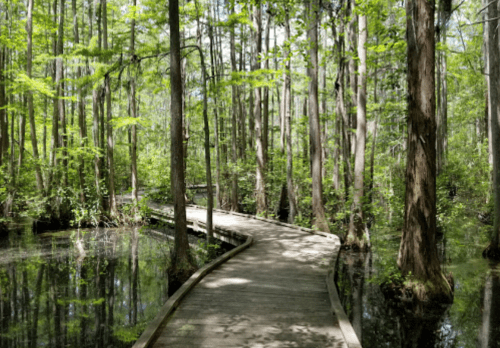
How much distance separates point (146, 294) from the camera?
8195mm

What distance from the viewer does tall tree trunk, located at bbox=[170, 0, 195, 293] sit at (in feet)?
25.3

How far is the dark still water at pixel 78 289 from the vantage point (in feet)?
20.2

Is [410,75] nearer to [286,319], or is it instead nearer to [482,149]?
[286,319]

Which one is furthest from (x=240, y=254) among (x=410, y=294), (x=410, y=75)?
(x=410, y=75)

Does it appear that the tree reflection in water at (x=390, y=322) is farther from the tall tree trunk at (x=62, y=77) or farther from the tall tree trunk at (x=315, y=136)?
the tall tree trunk at (x=62, y=77)

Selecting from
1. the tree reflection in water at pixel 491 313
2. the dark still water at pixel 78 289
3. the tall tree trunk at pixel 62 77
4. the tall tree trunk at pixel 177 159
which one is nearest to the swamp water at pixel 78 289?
the dark still water at pixel 78 289

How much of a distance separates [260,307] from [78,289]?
514cm

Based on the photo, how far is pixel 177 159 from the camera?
7723mm

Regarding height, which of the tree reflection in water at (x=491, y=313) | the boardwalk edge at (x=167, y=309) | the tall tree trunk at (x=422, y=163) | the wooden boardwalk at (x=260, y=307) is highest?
the tall tree trunk at (x=422, y=163)

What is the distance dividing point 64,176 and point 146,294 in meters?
10.4

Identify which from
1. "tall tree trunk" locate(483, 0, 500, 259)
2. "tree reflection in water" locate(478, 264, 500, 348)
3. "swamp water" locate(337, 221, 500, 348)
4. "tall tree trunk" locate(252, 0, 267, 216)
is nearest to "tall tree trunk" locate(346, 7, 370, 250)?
"swamp water" locate(337, 221, 500, 348)

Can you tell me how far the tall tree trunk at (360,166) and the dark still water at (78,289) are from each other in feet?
18.9

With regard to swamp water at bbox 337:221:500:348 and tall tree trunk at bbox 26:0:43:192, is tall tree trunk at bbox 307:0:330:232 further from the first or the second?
tall tree trunk at bbox 26:0:43:192

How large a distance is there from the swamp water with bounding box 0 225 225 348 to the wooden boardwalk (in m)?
1.61
